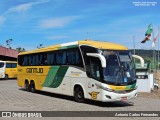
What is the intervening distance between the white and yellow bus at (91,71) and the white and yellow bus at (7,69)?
938 inches

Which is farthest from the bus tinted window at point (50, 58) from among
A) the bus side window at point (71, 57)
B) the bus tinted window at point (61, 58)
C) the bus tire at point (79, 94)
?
the bus tire at point (79, 94)

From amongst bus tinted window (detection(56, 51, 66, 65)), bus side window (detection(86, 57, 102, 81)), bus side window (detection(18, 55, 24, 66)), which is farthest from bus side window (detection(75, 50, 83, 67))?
bus side window (detection(18, 55, 24, 66))

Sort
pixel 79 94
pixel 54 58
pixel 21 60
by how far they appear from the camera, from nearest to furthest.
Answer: pixel 79 94, pixel 54 58, pixel 21 60

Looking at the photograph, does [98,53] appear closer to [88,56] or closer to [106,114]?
[88,56]

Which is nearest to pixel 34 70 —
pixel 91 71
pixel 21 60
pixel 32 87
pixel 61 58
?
pixel 32 87

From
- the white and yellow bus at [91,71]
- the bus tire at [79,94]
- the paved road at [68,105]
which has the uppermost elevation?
the white and yellow bus at [91,71]

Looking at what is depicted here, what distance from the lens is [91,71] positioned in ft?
53.2

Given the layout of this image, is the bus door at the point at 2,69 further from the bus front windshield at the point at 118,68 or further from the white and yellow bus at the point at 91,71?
the bus front windshield at the point at 118,68

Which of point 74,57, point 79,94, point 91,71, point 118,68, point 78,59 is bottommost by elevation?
point 79,94

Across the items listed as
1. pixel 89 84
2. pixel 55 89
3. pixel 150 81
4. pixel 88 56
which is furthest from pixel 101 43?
pixel 150 81

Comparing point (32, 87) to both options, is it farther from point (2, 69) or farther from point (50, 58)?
point (2, 69)

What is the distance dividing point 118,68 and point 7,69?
1252 inches

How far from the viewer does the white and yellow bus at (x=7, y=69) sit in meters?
43.9

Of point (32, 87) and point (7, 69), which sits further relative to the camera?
point (7, 69)
